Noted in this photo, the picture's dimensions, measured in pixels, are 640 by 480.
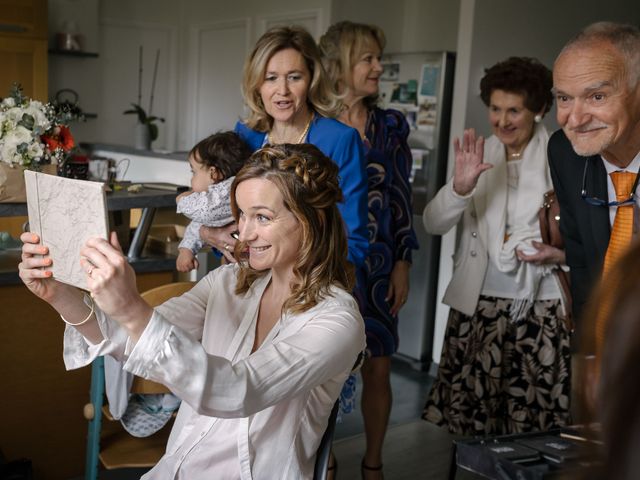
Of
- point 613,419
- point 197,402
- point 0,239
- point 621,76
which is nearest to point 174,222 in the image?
point 0,239

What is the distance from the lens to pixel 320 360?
4.75 ft

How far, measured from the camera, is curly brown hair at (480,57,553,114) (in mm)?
2857

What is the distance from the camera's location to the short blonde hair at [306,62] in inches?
88.6

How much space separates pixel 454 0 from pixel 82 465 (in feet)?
11.9

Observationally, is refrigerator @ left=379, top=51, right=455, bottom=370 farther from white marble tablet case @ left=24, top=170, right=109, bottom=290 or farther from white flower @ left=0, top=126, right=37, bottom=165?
white marble tablet case @ left=24, top=170, right=109, bottom=290

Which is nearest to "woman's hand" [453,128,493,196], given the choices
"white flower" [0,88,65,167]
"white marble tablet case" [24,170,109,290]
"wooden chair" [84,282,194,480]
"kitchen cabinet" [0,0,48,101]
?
"wooden chair" [84,282,194,480]

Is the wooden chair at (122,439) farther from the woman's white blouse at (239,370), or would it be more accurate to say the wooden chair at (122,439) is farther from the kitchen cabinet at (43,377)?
the kitchen cabinet at (43,377)

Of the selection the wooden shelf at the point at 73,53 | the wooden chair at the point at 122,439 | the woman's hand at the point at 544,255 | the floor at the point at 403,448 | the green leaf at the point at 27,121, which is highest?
the wooden shelf at the point at 73,53

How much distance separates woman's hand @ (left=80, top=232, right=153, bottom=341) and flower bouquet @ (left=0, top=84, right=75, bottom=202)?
1349 mm

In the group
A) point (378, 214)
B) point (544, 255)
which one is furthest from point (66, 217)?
point (544, 255)

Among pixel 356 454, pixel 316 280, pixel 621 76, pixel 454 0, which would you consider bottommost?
pixel 356 454

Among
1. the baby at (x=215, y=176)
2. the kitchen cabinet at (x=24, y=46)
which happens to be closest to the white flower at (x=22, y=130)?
the baby at (x=215, y=176)

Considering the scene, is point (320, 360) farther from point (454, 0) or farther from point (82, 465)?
point (454, 0)

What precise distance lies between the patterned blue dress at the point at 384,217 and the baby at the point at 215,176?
48 cm
